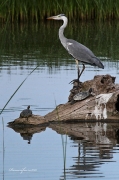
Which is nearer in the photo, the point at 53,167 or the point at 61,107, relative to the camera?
the point at 53,167

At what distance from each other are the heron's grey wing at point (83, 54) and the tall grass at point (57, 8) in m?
12.4

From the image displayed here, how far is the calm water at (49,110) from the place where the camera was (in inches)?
337

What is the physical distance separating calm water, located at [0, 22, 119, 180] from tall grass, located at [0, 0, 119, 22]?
5.10 ft

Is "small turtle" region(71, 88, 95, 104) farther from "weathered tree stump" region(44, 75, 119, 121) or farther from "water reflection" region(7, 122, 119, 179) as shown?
"water reflection" region(7, 122, 119, 179)

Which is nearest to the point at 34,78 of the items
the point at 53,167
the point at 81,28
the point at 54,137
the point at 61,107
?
the point at 61,107

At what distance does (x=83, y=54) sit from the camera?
13.2 metres

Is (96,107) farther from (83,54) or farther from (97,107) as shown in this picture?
(83,54)

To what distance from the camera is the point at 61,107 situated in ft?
38.3

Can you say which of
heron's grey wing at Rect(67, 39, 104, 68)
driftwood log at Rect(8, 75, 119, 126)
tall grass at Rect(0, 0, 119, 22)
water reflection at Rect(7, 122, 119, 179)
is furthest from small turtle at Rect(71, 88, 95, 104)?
tall grass at Rect(0, 0, 119, 22)

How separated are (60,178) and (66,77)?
307 inches

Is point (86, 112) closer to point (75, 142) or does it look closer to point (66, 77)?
point (75, 142)

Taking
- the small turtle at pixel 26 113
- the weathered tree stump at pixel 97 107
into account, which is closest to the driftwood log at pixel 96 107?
the weathered tree stump at pixel 97 107

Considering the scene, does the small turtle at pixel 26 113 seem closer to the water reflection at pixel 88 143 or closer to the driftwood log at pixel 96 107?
the water reflection at pixel 88 143

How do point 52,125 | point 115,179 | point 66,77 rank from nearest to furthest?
point 115,179 → point 52,125 → point 66,77
